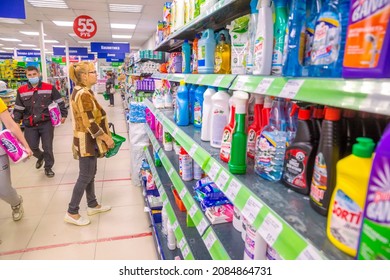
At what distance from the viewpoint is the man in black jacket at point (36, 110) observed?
13.8ft

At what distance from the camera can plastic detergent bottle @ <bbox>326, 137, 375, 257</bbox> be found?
1.87ft

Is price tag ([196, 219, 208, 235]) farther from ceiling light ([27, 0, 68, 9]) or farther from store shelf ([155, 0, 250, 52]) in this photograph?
ceiling light ([27, 0, 68, 9])

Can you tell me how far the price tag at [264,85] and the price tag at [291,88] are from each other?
0.08 meters

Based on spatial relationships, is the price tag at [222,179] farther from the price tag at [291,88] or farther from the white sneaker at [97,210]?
the white sneaker at [97,210]

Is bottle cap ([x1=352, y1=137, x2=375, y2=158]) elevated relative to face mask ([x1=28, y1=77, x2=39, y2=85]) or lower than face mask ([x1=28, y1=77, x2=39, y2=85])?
lower

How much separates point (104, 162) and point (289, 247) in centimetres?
491

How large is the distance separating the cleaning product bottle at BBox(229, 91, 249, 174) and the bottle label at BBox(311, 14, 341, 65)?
1.02 ft

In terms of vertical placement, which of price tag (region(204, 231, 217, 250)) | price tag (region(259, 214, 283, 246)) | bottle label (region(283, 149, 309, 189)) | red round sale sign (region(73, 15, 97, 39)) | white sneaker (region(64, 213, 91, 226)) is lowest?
white sneaker (region(64, 213, 91, 226))

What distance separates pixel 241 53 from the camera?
1.24m

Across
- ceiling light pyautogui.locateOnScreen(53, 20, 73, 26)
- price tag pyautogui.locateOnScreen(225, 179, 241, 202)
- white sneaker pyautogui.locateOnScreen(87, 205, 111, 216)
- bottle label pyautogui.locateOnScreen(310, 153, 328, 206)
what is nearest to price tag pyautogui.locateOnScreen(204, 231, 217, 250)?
price tag pyautogui.locateOnScreen(225, 179, 241, 202)

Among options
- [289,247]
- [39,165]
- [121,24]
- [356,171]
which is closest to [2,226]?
[39,165]

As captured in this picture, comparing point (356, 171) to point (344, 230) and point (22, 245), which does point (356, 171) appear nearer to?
point (344, 230)

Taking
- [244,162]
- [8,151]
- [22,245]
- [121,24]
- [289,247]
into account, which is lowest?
[22,245]
